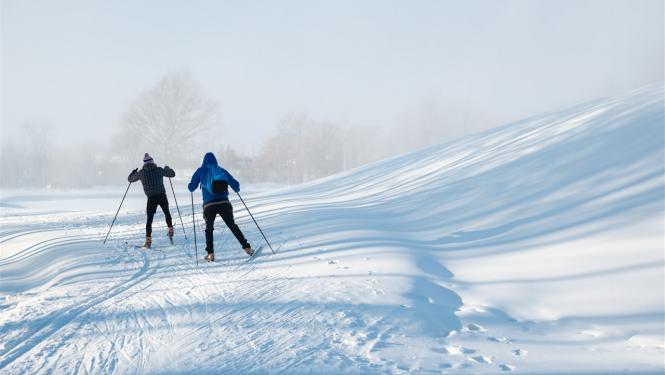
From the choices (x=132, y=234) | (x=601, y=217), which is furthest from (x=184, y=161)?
(x=601, y=217)

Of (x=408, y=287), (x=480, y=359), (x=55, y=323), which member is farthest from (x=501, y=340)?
(x=55, y=323)

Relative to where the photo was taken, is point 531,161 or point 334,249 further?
point 531,161

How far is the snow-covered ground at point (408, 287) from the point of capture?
3.33m

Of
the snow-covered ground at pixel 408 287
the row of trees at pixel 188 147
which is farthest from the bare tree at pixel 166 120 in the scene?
the snow-covered ground at pixel 408 287

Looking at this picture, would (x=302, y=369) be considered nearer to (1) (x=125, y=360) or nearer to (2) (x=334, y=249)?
(1) (x=125, y=360)

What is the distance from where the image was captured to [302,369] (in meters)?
3.09

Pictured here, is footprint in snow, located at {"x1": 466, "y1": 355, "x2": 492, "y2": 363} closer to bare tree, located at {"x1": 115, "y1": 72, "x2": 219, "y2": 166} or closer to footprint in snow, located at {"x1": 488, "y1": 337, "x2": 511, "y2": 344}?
footprint in snow, located at {"x1": 488, "y1": 337, "x2": 511, "y2": 344}

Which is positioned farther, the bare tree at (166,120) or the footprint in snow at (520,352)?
the bare tree at (166,120)

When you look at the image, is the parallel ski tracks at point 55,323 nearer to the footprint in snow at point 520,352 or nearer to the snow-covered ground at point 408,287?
the snow-covered ground at point 408,287

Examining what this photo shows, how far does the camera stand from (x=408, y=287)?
474 centimetres

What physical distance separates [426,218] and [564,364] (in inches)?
218

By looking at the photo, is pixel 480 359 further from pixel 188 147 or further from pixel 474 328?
pixel 188 147

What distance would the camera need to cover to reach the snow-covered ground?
10.9 feet

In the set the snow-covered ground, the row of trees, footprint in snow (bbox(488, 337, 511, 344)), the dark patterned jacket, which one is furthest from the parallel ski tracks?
the row of trees
